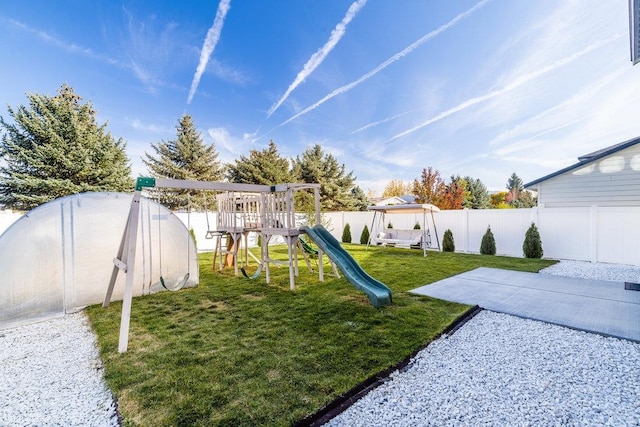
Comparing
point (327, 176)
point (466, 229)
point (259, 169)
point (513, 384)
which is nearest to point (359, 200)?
point (327, 176)

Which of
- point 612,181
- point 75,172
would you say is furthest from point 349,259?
point 75,172

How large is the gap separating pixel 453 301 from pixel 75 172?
60.6 ft

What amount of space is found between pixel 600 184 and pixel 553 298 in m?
6.00

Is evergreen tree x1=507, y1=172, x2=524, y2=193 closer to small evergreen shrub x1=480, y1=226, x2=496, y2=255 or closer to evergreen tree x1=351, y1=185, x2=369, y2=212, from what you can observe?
evergreen tree x1=351, y1=185, x2=369, y2=212

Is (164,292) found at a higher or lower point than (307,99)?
lower

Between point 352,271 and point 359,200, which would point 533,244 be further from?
point 359,200

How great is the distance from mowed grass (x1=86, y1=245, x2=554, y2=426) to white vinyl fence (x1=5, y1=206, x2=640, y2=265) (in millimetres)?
3901

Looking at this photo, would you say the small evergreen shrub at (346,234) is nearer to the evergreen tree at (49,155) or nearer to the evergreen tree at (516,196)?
the evergreen tree at (49,155)

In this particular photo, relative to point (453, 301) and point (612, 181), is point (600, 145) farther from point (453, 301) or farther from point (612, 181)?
point (453, 301)

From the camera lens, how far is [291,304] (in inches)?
171

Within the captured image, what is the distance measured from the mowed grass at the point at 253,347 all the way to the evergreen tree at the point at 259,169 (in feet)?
54.0

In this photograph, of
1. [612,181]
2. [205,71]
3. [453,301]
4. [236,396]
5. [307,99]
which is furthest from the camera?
[307,99]

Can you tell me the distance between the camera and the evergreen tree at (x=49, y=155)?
1326cm

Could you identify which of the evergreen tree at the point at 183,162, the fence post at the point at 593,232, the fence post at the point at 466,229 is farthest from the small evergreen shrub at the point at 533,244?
the evergreen tree at the point at 183,162
